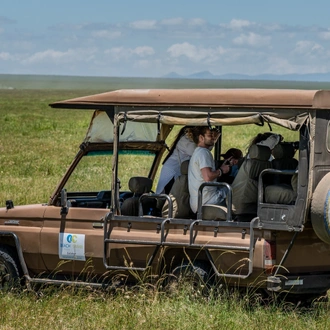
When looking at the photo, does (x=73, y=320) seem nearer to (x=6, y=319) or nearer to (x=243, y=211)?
(x=6, y=319)

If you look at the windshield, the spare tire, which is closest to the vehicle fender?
the windshield

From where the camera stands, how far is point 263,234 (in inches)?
293

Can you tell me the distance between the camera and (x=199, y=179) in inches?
323

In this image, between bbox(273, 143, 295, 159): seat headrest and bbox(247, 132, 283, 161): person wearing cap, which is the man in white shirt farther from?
bbox(273, 143, 295, 159): seat headrest

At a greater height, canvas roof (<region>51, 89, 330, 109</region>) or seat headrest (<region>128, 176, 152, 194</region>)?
canvas roof (<region>51, 89, 330, 109</region>)

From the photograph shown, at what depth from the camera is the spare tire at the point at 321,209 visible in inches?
283

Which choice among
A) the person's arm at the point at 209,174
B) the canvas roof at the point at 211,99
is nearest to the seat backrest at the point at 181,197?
the person's arm at the point at 209,174

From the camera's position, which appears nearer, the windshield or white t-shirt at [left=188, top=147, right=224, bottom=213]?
white t-shirt at [left=188, top=147, right=224, bottom=213]

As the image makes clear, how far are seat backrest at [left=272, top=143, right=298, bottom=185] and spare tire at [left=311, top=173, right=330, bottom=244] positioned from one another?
2.06ft

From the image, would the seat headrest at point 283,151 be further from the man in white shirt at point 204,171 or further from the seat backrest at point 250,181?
the man in white shirt at point 204,171

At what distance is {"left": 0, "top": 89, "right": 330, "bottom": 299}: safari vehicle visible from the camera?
7.33 m

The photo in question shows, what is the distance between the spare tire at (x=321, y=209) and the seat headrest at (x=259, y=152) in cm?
71

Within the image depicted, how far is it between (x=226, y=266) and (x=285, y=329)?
2.74 ft

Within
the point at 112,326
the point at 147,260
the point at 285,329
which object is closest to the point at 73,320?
the point at 112,326
